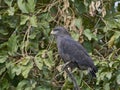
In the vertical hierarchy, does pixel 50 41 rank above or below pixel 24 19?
below

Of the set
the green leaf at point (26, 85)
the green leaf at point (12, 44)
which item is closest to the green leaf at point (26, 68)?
the green leaf at point (26, 85)

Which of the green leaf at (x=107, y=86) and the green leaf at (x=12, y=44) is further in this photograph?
the green leaf at (x=12, y=44)

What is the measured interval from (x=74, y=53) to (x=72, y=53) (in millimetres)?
16

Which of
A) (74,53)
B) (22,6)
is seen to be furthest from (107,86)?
(22,6)

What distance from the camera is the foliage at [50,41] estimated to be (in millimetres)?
5605

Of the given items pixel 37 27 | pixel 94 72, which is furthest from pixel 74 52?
pixel 37 27

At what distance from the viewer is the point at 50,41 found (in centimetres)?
591

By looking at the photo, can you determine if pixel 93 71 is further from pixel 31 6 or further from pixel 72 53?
pixel 31 6

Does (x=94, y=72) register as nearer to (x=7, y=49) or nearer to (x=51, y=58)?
(x=51, y=58)

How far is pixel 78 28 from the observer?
5871mm

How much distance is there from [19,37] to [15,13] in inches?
10.7

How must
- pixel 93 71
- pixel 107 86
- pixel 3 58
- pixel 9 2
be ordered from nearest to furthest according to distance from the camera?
1. pixel 93 71
2. pixel 107 86
3. pixel 3 58
4. pixel 9 2

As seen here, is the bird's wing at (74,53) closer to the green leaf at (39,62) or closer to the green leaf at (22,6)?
→ the green leaf at (39,62)

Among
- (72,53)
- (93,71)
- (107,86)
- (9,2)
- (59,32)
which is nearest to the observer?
(93,71)
